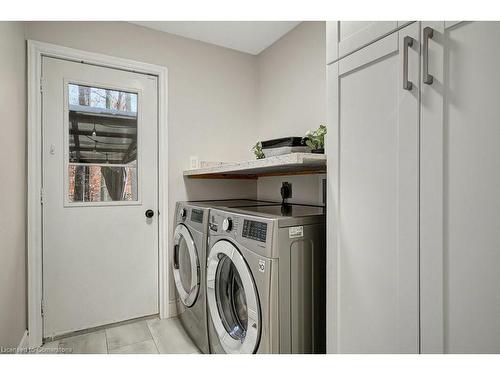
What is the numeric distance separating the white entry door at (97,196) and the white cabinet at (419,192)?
5.35ft

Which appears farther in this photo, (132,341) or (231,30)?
(231,30)

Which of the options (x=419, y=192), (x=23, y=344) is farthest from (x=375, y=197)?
(x=23, y=344)

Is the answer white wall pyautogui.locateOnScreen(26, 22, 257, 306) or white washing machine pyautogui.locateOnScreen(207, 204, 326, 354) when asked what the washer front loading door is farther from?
white wall pyautogui.locateOnScreen(26, 22, 257, 306)

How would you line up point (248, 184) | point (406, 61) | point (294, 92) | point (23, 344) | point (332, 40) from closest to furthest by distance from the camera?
1. point (406, 61)
2. point (332, 40)
3. point (23, 344)
4. point (294, 92)
5. point (248, 184)

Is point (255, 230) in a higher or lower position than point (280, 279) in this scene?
higher

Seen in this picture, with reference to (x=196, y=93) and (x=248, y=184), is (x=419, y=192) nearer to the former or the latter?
(x=248, y=184)

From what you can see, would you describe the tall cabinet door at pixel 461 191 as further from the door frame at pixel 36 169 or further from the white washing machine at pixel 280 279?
the door frame at pixel 36 169

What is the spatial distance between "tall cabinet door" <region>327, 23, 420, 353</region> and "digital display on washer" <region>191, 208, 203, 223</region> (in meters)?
0.92

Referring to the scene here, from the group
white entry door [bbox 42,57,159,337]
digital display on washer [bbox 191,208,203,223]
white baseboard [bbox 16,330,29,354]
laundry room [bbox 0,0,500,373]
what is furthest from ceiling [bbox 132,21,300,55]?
white baseboard [bbox 16,330,29,354]

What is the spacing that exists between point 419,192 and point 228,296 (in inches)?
46.6

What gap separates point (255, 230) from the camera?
1.30m

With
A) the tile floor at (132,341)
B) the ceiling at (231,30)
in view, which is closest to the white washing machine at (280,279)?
the tile floor at (132,341)

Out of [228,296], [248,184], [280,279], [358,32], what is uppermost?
[358,32]
